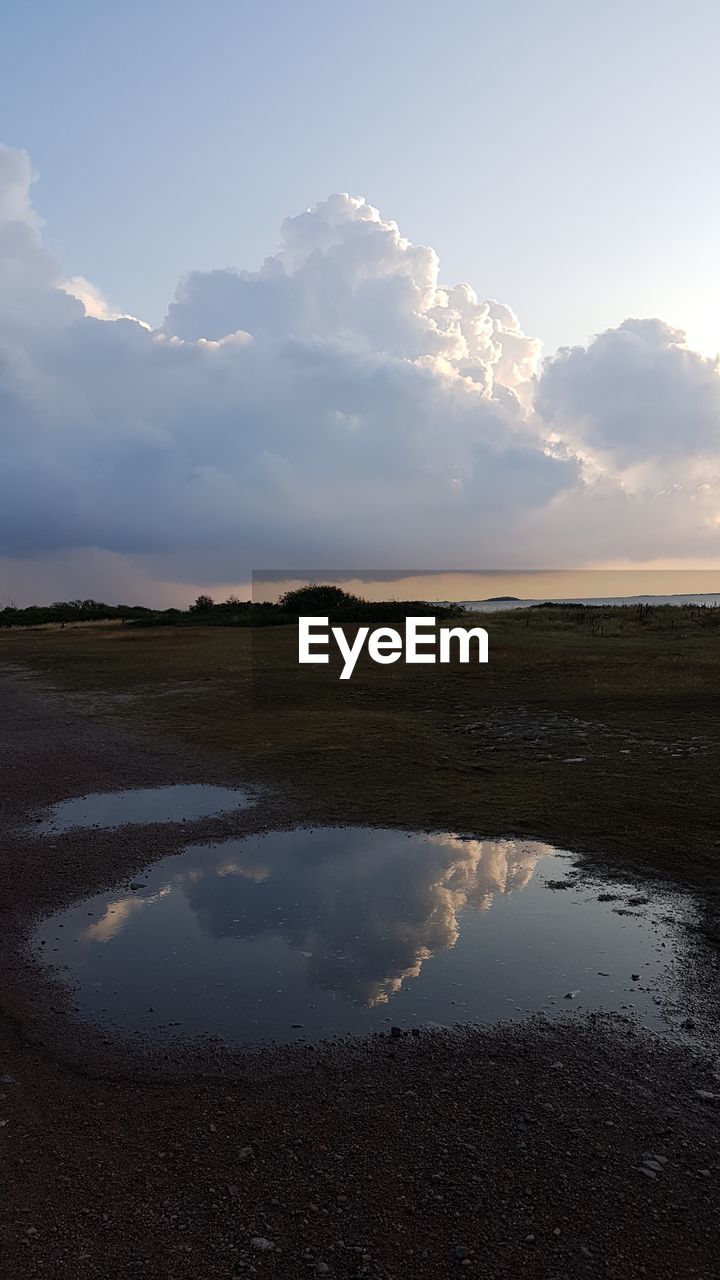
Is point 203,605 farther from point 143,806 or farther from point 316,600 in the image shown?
point 143,806

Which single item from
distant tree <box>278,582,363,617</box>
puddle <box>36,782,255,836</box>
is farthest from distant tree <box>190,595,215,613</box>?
puddle <box>36,782,255,836</box>

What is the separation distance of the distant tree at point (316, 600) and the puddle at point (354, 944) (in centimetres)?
5134

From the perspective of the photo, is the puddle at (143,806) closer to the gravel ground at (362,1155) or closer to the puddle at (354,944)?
the puddle at (354,944)

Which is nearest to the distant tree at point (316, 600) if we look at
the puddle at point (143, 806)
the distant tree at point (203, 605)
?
the distant tree at point (203, 605)

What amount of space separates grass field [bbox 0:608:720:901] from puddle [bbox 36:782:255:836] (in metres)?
0.99

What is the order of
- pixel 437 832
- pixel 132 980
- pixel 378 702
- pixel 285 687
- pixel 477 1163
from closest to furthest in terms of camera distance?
pixel 477 1163 → pixel 132 980 → pixel 437 832 → pixel 378 702 → pixel 285 687

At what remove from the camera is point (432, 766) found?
1329 cm

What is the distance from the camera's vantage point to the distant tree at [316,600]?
61.2 metres

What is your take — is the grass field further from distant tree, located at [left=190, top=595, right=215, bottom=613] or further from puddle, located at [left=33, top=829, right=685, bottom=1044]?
distant tree, located at [left=190, top=595, right=215, bottom=613]

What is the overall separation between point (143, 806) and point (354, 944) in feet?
18.3

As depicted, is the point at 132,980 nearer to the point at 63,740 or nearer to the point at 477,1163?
the point at 477,1163

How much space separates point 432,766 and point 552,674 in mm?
12046

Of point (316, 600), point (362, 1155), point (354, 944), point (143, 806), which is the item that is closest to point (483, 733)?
point (143, 806)

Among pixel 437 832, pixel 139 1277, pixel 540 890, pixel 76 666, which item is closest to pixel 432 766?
pixel 437 832
